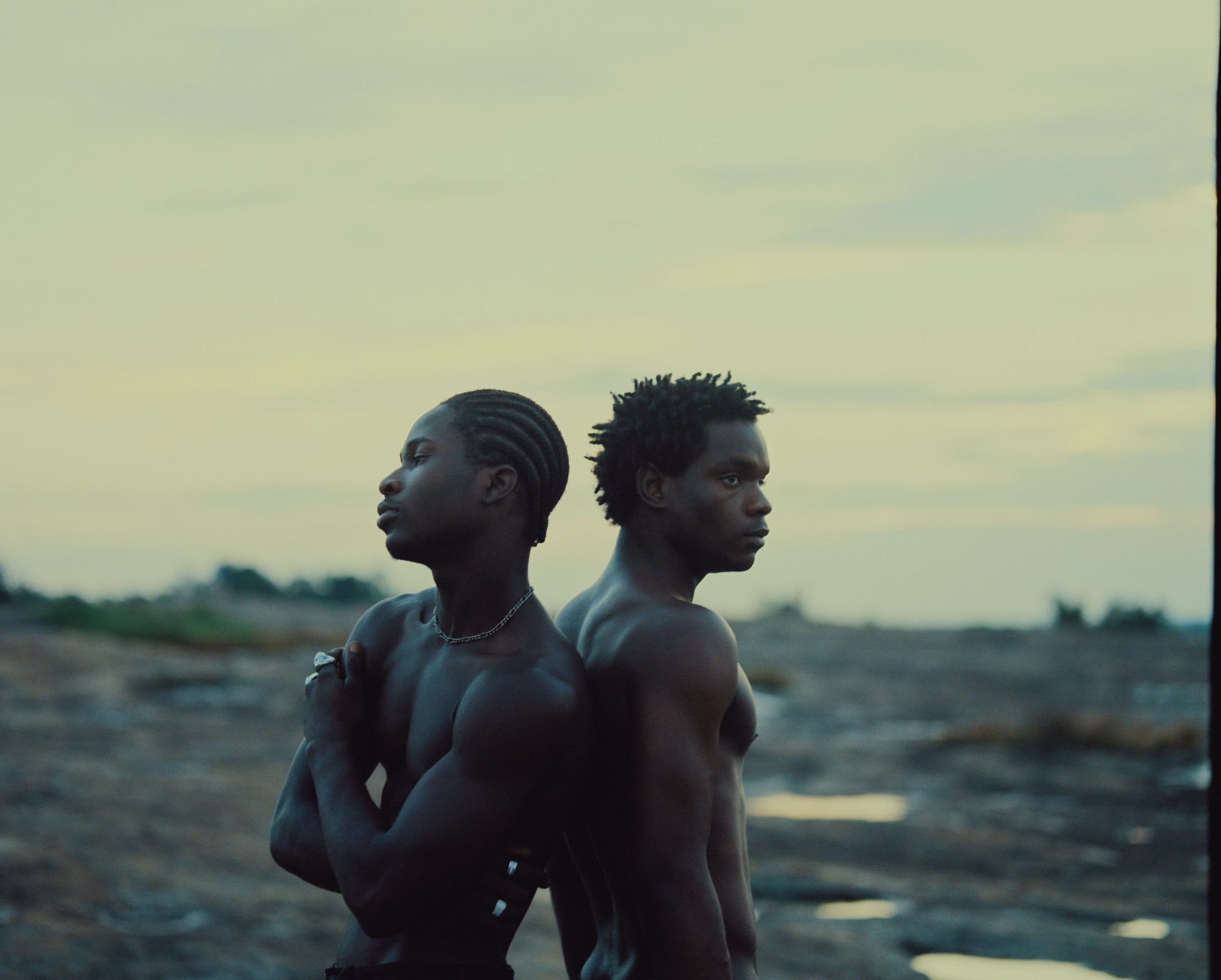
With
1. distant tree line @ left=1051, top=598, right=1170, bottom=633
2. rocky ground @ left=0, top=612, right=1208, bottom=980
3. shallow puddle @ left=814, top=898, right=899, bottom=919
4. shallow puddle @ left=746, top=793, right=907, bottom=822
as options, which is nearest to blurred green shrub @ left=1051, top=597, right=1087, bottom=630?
distant tree line @ left=1051, top=598, right=1170, bottom=633

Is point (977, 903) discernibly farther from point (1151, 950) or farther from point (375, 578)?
point (375, 578)

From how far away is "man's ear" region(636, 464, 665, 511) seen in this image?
11.2 ft

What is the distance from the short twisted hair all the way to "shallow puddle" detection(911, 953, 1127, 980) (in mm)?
6909

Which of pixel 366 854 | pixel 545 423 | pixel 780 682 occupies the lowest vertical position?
pixel 366 854

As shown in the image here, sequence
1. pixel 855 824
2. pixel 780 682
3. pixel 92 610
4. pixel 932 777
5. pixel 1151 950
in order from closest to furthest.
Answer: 1. pixel 1151 950
2. pixel 855 824
3. pixel 932 777
4. pixel 780 682
5. pixel 92 610

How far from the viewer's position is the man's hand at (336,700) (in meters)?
3.16

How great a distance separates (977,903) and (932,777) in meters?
5.82

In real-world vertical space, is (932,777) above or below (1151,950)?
above

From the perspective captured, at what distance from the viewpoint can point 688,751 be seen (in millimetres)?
3092

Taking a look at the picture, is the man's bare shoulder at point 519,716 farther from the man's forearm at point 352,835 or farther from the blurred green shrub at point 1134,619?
the blurred green shrub at point 1134,619

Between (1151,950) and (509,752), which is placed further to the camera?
(1151,950)

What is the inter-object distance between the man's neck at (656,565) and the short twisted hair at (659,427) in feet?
0.25

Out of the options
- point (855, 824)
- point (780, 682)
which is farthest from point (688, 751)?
point (780, 682)

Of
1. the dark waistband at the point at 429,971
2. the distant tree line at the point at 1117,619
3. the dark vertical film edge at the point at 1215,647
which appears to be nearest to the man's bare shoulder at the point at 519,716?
the dark waistband at the point at 429,971
